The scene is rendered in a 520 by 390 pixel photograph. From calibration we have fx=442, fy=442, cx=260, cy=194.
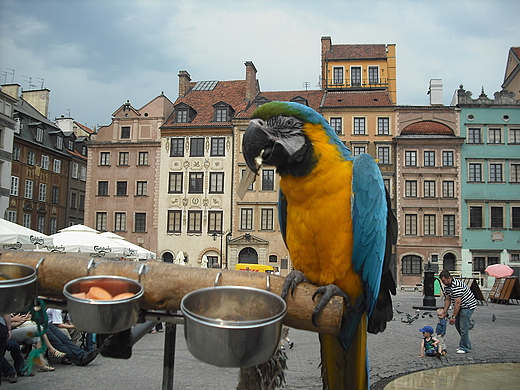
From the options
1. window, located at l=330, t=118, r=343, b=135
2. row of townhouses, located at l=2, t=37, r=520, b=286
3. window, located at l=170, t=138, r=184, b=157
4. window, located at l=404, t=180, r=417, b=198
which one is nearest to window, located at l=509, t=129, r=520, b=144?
row of townhouses, located at l=2, t=37, r=520, b=286

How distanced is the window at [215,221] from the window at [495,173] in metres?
19.7

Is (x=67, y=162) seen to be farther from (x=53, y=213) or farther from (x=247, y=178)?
(x=247, y=178)

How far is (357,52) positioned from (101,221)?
24858 mm

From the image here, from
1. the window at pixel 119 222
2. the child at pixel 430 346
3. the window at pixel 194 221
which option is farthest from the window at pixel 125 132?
the child at pixel 430 346

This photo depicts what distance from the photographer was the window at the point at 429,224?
3138 cm

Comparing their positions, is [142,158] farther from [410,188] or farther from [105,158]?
[410,188]

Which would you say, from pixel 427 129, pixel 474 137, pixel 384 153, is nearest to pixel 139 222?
pixel 384 153

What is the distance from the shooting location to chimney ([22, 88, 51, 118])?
4084 centimetres

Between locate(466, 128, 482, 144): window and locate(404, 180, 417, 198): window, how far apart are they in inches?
196

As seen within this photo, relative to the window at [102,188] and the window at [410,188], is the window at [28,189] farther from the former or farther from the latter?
the window at [410,188]

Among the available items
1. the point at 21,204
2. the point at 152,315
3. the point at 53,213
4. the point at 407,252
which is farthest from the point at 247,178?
the point at 53,213

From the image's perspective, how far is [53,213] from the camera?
120ft

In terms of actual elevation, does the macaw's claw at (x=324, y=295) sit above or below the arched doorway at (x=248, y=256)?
above

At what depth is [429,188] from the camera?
104ft
